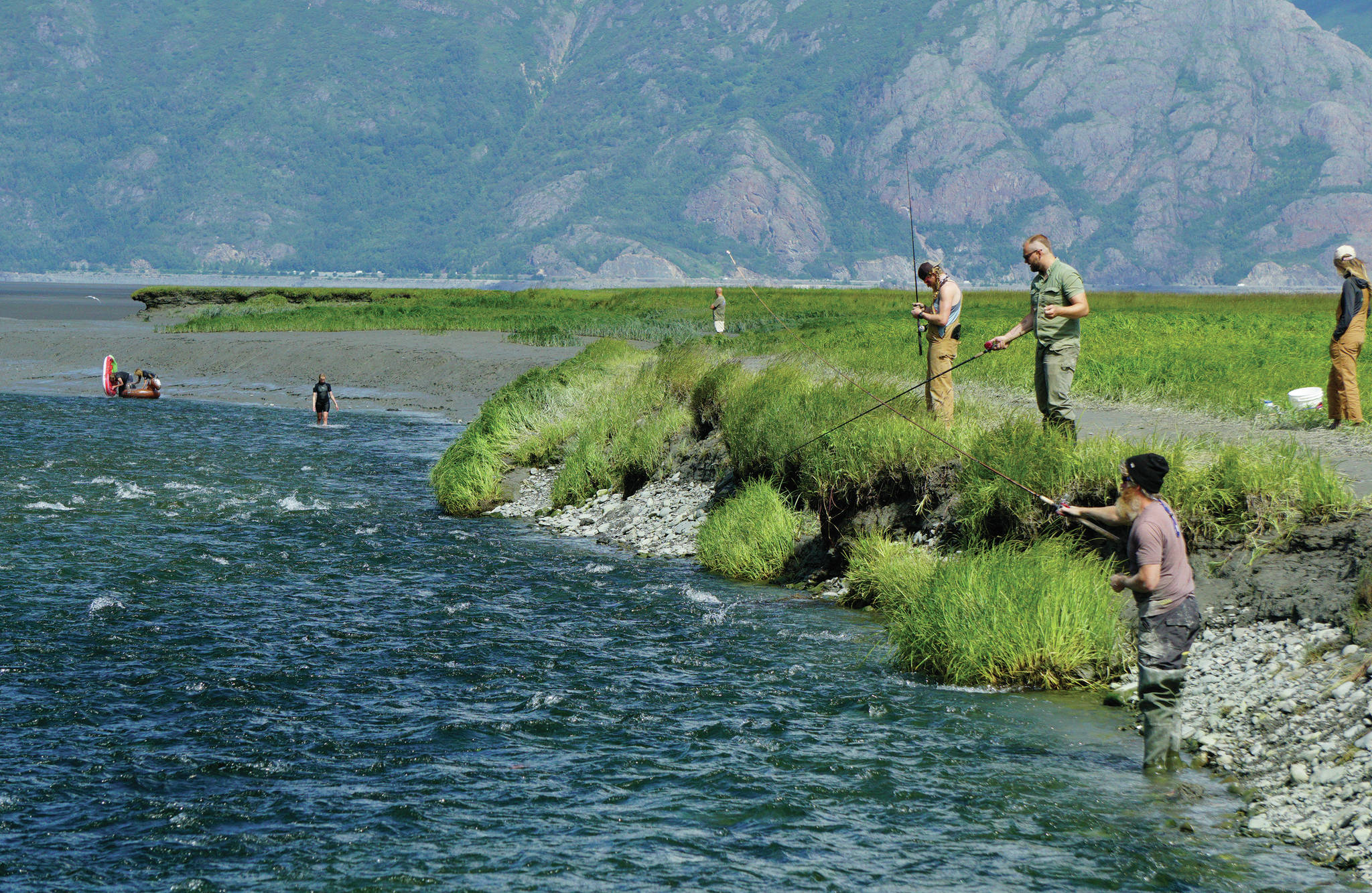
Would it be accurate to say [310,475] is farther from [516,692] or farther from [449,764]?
[449,764]

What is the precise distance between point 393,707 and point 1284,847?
26.7ft

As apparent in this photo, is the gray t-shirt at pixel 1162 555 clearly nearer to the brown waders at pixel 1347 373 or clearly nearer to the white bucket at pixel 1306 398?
the brown waders at pixel 1347 373

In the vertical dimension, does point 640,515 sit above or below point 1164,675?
below

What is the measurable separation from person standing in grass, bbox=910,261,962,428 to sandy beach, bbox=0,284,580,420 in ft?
87.3

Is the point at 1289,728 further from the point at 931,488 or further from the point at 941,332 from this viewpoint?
the point at 941,332

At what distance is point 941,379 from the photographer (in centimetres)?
1792

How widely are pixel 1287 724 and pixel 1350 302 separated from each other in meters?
10.1

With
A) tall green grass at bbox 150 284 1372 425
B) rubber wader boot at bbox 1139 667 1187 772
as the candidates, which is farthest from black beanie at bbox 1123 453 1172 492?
tall green grass at bbox 150 284 1372 425

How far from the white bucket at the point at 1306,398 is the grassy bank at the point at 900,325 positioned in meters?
0.85

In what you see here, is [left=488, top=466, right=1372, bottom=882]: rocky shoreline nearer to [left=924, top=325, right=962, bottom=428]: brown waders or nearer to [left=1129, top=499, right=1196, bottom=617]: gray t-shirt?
[left=1129, top=499, right=1196, bottom=617]: gray t-shirt

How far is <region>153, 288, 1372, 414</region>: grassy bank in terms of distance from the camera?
25.2 metres

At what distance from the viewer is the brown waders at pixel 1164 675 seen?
30.2ft

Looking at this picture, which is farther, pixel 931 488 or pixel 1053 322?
pixel 931 488

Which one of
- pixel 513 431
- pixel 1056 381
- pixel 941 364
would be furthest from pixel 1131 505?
pixel 513 431
